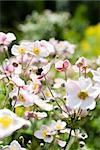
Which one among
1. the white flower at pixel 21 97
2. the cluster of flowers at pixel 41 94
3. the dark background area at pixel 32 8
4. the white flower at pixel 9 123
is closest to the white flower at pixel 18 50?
the cluster of flowers at pixel 41 94

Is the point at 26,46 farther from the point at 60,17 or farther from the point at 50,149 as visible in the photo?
the point at 60,17

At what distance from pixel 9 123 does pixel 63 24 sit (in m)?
4.33

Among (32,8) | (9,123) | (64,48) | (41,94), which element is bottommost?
(9,123)

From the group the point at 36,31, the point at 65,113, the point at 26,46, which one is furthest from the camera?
the point at 36,31

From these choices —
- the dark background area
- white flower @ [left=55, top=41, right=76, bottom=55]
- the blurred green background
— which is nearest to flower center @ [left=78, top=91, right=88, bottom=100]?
the blurred green background

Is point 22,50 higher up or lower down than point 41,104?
higher up

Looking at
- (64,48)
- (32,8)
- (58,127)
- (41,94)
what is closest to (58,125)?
(58,127)

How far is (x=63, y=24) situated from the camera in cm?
555

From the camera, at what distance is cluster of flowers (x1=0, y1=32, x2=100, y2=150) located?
53.9 inches

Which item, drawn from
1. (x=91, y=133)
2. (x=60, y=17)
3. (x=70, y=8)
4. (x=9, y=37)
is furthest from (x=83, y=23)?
(x=9, y=37)

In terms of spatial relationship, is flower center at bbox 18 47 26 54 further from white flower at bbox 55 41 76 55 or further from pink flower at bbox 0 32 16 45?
white flower at bbox 55 41 76 55

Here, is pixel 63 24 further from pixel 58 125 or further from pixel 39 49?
pixel 58 125

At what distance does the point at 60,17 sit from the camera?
5.42 m

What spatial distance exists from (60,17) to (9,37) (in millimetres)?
3789
